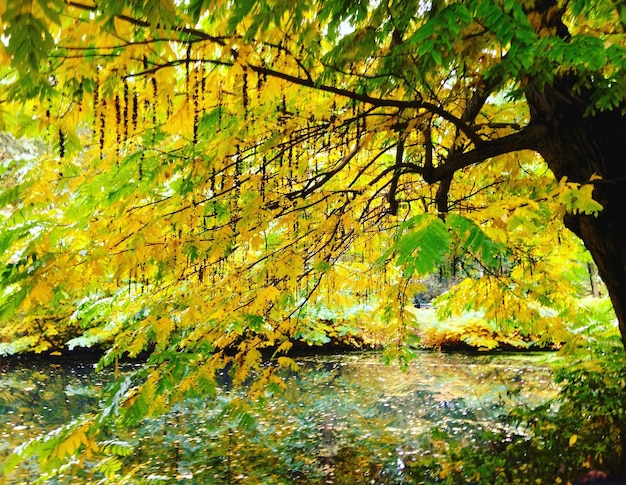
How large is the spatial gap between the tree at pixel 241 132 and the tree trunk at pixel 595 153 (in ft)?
0.03

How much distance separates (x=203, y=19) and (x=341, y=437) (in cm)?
567

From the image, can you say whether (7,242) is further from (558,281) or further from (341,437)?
(341,437)

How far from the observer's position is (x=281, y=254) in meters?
3.01

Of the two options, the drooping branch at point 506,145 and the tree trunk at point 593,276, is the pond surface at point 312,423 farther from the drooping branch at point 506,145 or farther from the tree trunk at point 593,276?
the tree trunk at point 593,276

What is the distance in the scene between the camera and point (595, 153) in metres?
2.67

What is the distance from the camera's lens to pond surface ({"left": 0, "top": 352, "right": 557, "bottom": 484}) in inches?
206

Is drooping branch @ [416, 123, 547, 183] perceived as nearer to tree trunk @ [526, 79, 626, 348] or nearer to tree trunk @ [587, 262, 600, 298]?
tree trunk @ [526, 79, 626, 348]

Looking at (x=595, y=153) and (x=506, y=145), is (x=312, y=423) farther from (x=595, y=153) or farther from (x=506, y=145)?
(x=595, y=153)

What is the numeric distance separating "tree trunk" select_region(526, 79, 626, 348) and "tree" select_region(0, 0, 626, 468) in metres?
0.01


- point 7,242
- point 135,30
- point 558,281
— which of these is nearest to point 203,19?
point 135,30

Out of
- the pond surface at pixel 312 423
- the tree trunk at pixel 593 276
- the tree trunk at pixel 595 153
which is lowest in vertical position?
the pond surface at pixel 312 423

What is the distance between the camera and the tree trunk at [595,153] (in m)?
→ 2.65

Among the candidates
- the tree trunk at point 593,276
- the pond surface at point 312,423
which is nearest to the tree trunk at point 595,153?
the pond surface at point 312,423

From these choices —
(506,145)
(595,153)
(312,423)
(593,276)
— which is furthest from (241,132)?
(593,276)
